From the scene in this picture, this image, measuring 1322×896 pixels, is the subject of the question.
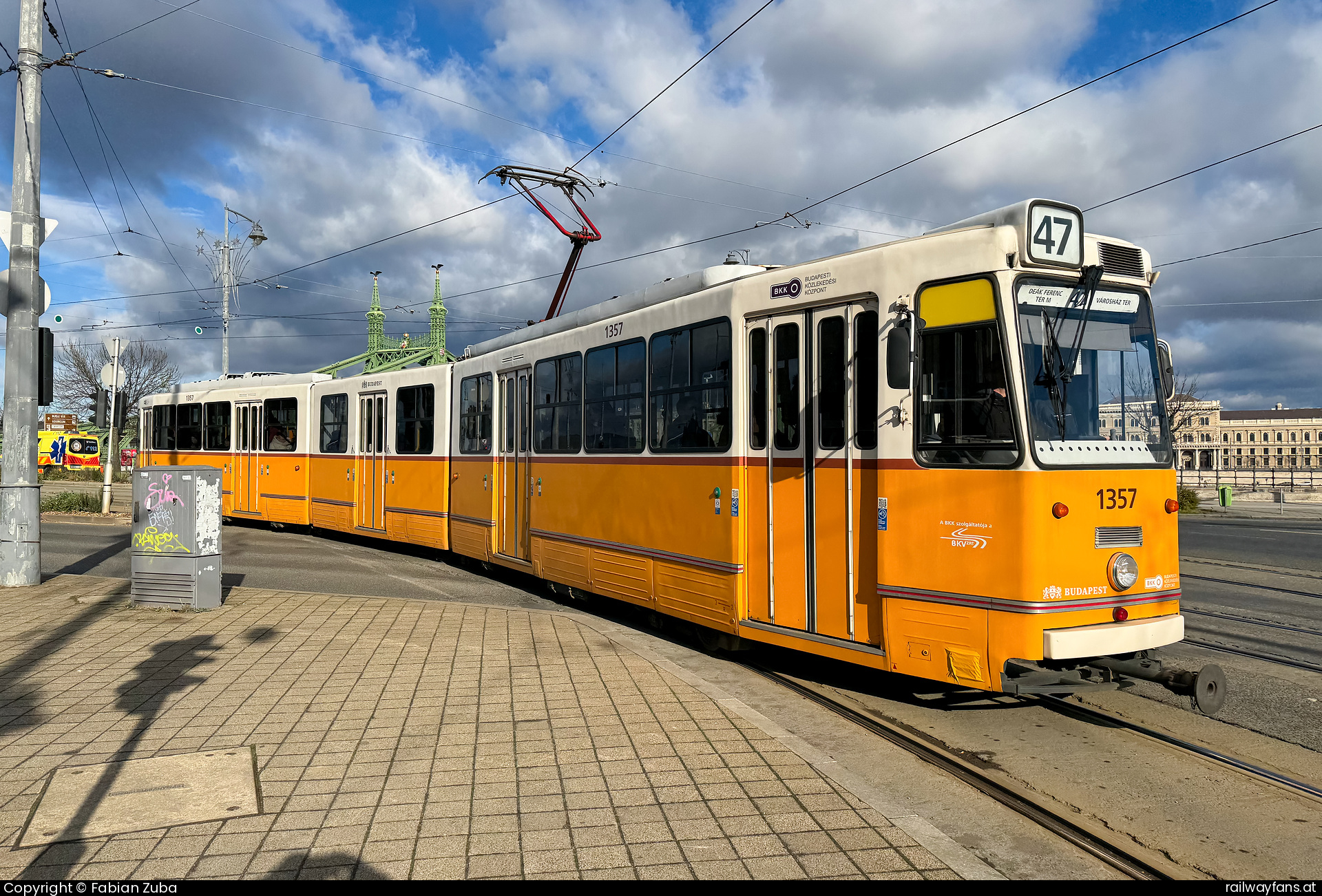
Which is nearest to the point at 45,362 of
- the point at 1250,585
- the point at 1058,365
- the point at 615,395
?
the point at 615,395

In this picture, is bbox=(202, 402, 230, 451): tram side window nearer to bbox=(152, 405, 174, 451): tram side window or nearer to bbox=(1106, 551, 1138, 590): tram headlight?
bbox=(152, 405, 174, 451): tram side window

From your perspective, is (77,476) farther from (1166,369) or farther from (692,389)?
(1166,369)

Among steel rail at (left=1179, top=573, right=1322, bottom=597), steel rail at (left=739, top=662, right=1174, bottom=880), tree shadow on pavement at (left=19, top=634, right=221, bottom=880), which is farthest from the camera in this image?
steel rail at (left=1179, top=573, right=1322, bottom=597)

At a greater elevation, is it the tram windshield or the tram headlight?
the tram windshield

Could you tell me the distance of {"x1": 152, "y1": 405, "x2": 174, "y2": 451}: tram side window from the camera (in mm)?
22000

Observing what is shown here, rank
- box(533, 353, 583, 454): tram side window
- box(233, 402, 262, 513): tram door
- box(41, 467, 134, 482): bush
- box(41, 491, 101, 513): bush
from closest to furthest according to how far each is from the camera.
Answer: box(533, 353, 583, 454): tram side window < box(233, 402, 262, 513): tram door < box(41, 491, 101, 513): bush < box(41, 467, 134, 482): bush

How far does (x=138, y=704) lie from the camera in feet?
19.7

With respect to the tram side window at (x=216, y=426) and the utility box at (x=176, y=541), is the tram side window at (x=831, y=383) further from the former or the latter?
the tram side window at (x=216, y=426)

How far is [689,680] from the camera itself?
22.7 feet

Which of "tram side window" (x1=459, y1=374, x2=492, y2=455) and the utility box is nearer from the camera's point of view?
the utility box

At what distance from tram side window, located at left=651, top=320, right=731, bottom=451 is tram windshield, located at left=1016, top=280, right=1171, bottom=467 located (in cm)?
252

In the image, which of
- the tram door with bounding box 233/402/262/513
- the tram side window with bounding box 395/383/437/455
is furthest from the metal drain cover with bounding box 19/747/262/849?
the tram door with bounding box 233/402/262/513

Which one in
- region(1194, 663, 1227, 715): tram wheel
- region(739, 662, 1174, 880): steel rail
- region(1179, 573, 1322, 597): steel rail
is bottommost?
region(1179, 573, 1322, 597): steel rail
